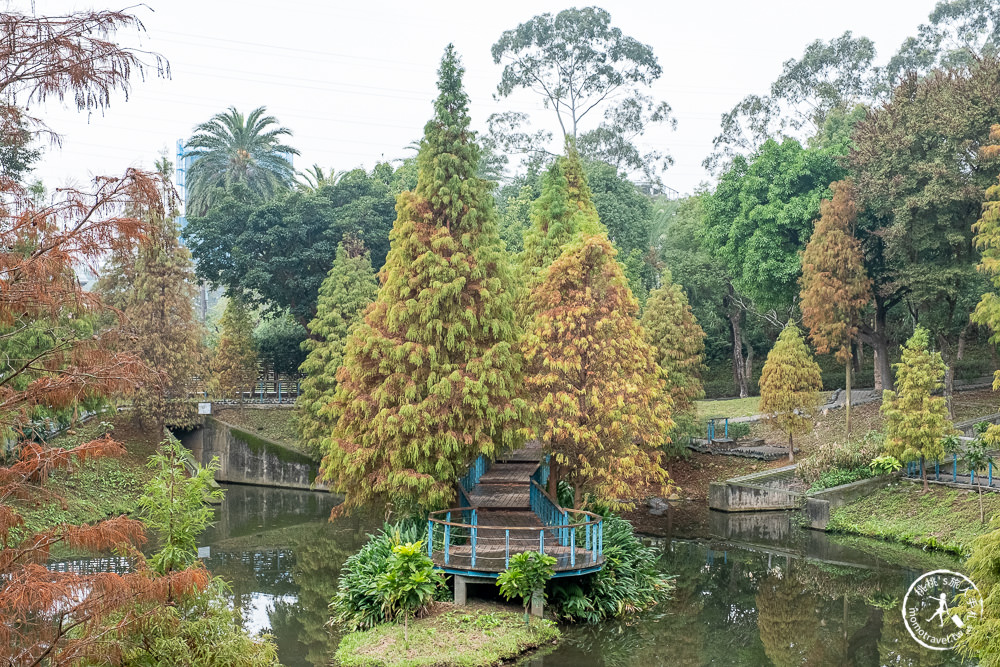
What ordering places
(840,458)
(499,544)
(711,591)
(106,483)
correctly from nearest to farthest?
(499,544)
(711,591)
(840,458)
(106,483)

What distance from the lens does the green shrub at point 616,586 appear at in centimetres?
1666

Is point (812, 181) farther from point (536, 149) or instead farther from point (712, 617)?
point (712, 617)

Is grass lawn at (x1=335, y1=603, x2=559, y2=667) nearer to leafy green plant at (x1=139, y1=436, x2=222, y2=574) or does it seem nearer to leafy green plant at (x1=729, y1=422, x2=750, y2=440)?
leafy green plant at (x1=139, y1=436, x2=222, y2=574)

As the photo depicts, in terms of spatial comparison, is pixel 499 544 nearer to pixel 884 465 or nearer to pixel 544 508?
pixel 544 508

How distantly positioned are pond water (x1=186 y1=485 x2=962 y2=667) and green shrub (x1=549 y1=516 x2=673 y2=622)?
1.14 ft

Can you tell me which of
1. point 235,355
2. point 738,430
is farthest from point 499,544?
point 235,355

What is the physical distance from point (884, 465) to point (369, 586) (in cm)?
1686

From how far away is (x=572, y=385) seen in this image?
1934 cm

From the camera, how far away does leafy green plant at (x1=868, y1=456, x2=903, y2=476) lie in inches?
1006

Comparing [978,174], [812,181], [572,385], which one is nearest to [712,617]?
[572,385]

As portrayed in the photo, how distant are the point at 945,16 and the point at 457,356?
143 feet

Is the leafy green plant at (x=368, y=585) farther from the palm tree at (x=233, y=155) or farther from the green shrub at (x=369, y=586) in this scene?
the palm tree at (x=233, y=155)

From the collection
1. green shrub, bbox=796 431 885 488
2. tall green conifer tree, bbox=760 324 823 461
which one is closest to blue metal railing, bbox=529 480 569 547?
green shrub, bbox=796 431 885 488

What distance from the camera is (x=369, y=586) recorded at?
640 inches
